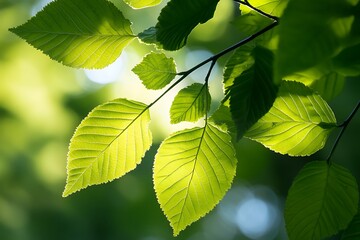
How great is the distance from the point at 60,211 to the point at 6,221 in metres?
0.49

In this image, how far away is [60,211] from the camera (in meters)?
3.64

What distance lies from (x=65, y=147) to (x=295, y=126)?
335 centimetres

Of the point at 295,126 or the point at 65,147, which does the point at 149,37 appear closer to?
the point at 295,126

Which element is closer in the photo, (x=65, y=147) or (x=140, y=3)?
(x=140, y=3)

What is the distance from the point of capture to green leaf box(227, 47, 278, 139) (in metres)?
0.28

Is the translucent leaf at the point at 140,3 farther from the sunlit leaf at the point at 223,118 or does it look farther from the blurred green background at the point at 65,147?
the blurred green background at the point at 65,147

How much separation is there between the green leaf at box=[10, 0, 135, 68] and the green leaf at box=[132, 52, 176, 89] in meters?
0.02

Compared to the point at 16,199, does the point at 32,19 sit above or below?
above

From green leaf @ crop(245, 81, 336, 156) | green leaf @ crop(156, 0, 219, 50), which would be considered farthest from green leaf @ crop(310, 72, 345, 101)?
green leaf @ crop(156, 0, 219, 50)

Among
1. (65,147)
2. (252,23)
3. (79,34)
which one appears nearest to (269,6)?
(252,23)

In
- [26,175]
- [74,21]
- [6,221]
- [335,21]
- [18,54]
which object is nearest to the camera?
[335,21]

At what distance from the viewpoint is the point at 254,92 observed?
0.28 meters

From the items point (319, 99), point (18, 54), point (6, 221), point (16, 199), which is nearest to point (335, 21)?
point (319, 99)

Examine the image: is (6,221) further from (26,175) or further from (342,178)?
(342,178)
